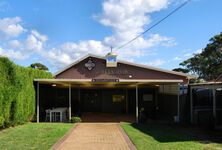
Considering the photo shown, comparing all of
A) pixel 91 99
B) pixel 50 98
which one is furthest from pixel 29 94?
pixel 91 99

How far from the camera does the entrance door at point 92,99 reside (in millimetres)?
25141

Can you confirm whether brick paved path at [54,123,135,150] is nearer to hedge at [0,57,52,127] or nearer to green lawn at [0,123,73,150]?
green lawn at [0,123,73,150]

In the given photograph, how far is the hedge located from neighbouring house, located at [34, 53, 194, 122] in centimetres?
336

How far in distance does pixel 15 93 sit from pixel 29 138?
3193 millimetres

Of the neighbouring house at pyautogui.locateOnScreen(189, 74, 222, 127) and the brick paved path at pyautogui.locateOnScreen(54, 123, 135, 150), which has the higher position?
the neighbouring house at pyautogui.locateOnScreen(189, 74, 222, 127)

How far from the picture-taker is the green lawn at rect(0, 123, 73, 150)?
9453 millimetres

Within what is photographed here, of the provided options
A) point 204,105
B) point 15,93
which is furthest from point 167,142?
point 204,105

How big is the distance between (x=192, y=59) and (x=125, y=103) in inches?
1081

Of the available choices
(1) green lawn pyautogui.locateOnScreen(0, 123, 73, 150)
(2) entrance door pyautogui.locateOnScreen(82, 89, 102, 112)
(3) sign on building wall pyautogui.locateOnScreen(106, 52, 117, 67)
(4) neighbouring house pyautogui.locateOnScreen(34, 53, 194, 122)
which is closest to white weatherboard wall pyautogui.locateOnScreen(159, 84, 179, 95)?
(4) neighbouring house pyautogui.locateOnScreen(34, 53, 194, 122)

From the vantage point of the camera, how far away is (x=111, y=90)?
82.3 ft

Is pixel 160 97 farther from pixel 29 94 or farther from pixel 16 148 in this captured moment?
pixel 16 148

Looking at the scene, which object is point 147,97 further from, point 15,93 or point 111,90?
point 15,93

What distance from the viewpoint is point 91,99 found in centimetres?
2528

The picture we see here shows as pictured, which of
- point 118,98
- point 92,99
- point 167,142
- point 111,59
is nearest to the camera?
point 167,142
